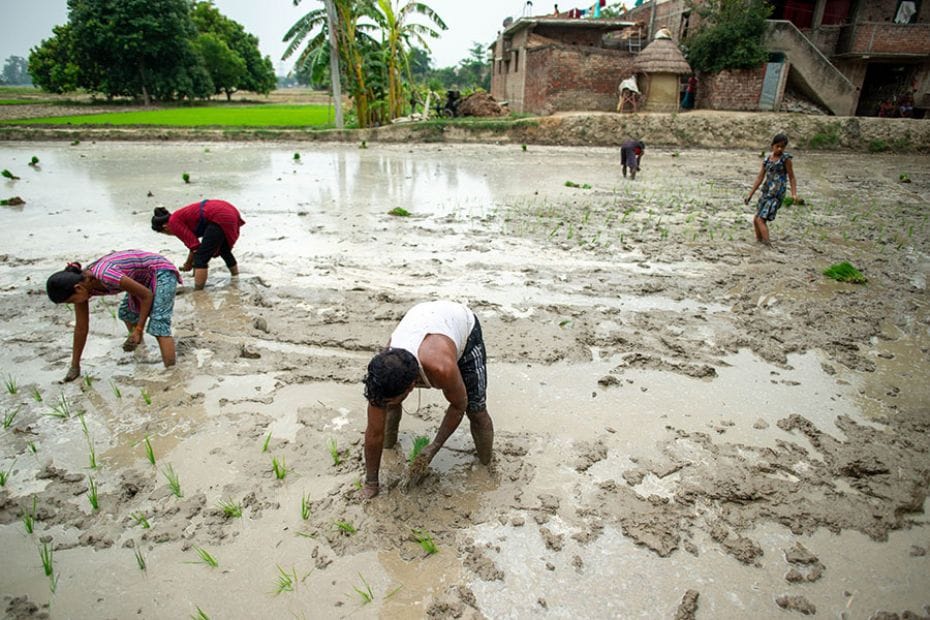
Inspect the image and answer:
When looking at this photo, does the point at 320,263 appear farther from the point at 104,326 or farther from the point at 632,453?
the point at 632,453

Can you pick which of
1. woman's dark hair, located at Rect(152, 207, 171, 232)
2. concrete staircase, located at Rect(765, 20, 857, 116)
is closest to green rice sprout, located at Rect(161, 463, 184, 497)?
woman's dark hair, located at Rect(152, 207, 171, 232)

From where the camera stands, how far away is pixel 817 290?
4.88 metres

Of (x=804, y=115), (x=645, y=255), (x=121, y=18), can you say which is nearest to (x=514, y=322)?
(x=645, y=255)

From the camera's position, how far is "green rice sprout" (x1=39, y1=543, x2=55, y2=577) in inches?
83.4

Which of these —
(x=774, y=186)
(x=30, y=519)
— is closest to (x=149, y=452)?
(x=30, y=519)

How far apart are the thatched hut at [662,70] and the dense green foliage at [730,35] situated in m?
0.81

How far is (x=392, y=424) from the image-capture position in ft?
9.01

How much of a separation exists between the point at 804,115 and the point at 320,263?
61.8 feet

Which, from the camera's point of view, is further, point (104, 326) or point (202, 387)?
point (104, 326)

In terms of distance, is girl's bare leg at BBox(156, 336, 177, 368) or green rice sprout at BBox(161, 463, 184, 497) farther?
girl's bare leg at BBox(156, 336, 177, 368)

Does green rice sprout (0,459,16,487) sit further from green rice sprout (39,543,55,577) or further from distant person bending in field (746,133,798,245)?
distant person bending in field (746,133,798,245)

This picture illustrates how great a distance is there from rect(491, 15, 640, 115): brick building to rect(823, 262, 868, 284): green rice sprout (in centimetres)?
1649

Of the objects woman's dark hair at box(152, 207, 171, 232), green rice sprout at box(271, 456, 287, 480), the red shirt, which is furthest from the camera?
the red shirt

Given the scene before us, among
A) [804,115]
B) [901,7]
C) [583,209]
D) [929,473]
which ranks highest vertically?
[901,7]
